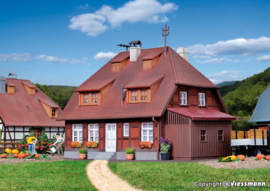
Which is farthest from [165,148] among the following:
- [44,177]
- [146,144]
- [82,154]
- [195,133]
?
[44,177]

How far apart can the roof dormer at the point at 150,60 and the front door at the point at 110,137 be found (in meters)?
5.04

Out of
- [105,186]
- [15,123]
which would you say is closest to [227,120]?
[105,186]

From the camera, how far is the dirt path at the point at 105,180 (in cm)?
1619

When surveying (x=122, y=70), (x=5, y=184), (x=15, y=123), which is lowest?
(x=5, y=184)

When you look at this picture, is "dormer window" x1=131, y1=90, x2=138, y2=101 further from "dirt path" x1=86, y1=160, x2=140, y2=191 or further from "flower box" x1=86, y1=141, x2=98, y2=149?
"dirt path" x1=86, y1=160, x2=140, y2=191

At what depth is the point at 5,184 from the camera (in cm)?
1728

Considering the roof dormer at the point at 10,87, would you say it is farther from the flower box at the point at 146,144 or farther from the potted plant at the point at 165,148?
the potted plant at the point at 165,148

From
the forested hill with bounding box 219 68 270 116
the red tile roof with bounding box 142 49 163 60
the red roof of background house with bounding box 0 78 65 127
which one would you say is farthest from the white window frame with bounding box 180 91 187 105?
the forested hill with bounding box 219 68 270 116

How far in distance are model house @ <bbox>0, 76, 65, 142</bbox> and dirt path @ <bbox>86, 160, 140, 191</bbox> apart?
65.3ft

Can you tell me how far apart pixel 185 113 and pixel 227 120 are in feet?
11.6

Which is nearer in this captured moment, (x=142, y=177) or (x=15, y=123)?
(x=142, y=177)

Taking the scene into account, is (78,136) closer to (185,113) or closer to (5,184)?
(185,113)

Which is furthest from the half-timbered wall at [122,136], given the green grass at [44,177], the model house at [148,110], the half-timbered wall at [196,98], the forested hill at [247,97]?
the forested hill at [247,97]

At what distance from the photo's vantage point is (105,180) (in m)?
18.0
